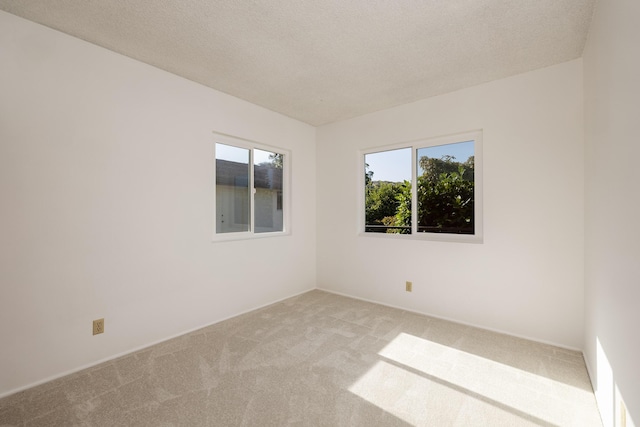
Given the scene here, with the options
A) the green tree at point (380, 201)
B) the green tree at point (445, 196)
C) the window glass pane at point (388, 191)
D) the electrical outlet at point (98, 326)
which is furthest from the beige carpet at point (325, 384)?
the green tree at point (380, 201)

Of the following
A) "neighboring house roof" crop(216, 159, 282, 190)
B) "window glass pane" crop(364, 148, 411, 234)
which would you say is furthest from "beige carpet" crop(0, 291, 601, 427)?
"neighboring house roof" crop(216, 159, 282, 190)

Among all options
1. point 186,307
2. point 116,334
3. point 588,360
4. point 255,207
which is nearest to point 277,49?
point 255,207

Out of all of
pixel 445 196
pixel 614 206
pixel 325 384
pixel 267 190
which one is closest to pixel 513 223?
pixel 445 196

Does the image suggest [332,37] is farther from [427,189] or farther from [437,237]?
[437,237]

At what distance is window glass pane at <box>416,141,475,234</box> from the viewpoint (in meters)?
3.13

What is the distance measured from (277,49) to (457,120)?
79.9 inches

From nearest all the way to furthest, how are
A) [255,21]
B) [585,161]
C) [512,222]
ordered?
[255,21] < [585,161] < [512,222]

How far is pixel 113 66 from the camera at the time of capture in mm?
2375

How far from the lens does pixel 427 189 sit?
134 inches

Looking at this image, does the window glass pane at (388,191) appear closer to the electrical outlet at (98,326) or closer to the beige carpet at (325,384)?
the beige carpet at (325,384)

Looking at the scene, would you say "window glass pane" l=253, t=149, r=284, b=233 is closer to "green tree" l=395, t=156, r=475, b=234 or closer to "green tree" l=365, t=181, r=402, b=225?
"green tree" l=365, t=181, r=402, b=225

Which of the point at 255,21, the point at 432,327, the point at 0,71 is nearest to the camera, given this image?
the point at 0,71

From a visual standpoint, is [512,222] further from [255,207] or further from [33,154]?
[33,154]

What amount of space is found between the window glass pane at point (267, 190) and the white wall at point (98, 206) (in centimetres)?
54
